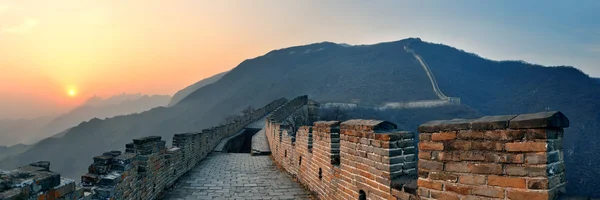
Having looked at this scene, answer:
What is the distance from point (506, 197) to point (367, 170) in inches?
72.3

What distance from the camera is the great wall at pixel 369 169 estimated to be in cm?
209

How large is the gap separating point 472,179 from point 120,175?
13.0 feet

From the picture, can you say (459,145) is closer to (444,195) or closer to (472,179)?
(472,179)

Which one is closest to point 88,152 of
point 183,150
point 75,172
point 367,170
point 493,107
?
point 75,172

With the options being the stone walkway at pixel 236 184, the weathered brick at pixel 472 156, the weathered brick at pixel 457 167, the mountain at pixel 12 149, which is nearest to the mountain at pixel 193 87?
the mountain at pixel 12 149

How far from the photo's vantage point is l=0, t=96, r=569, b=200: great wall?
209cm

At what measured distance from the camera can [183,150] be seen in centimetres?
874

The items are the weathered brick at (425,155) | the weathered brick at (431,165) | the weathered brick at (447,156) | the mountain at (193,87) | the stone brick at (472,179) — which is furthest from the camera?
the mountain at (193,87)

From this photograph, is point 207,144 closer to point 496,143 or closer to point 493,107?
point 496,143

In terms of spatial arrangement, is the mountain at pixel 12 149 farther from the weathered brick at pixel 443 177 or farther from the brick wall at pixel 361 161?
the weathered brick at pixel 443 177

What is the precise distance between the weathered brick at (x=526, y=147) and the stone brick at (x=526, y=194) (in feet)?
0.81

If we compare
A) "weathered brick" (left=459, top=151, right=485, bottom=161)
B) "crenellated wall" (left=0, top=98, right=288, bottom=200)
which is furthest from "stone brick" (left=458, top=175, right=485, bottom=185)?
"crenellated wall" (left=0, top=98, right=288, bottom=200)

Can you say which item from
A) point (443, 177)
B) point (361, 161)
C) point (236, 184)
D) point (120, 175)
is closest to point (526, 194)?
point (443, 177)

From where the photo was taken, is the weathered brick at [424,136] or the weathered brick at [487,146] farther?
the weathered brick at [424,136]
